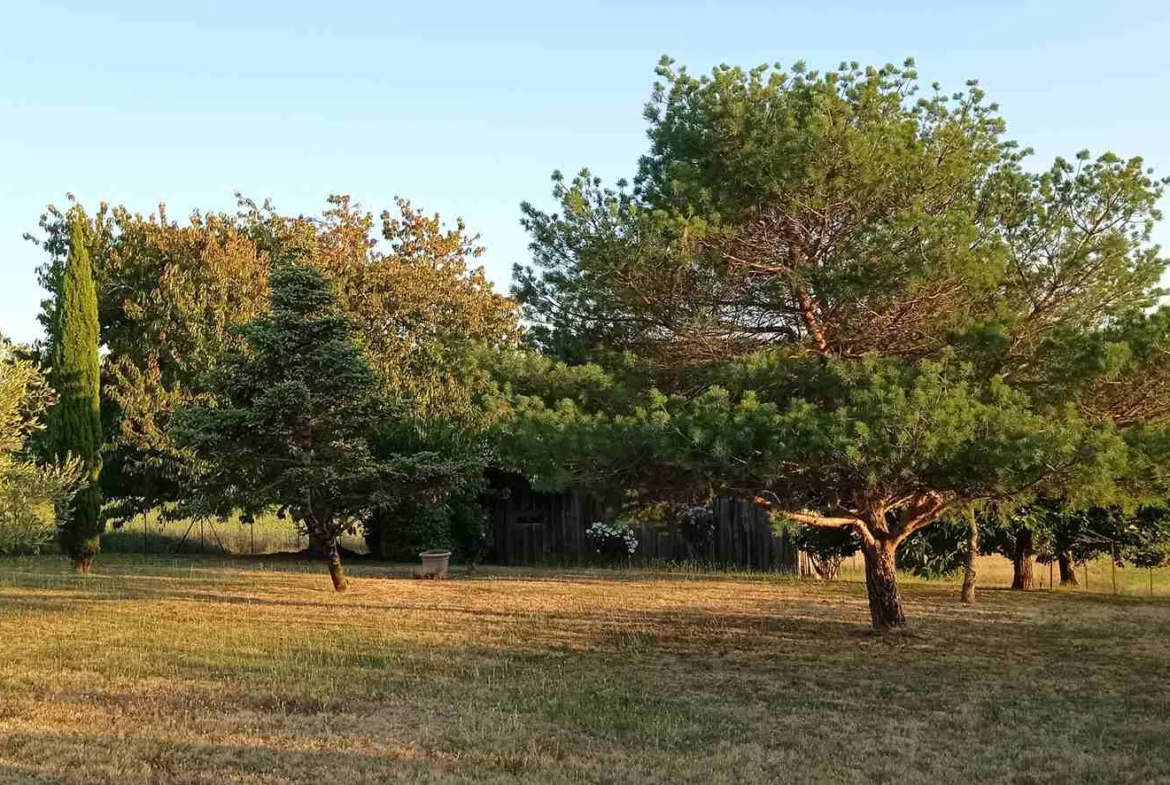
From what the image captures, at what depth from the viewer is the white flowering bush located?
2606 centimetres

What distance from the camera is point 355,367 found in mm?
16484

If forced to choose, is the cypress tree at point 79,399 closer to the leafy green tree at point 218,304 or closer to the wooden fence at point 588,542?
the leafy green tree at point 218,304

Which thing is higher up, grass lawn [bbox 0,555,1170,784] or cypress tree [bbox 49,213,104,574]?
cypress tree [bbox 49,213,104,574]

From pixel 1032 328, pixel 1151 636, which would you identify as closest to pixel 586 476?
pixel 1032 328

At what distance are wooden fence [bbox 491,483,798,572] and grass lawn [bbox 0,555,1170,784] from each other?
21.8ft

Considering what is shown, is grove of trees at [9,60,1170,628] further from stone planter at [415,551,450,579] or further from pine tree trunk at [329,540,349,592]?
stone planter at [415,551,450,579]

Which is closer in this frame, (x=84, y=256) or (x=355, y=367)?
(x=355, y=367)

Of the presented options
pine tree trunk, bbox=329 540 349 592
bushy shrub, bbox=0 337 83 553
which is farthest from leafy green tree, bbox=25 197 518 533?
bushy shrub, bbox=0 337 83 553

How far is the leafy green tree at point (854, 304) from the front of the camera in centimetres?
1016

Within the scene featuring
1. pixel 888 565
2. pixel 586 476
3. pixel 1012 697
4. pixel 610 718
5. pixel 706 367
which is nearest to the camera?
pixel 610 718

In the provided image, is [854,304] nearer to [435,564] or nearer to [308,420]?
[308,420]

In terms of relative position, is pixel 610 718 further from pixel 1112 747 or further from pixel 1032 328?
pixel 1032 328

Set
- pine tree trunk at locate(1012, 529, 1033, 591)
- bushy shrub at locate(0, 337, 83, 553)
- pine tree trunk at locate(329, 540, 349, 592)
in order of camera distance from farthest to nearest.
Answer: pine tree trunk at locate(1012, 529, 1033, 591)
pine tree trunk at locate(329, 540, 349, 592)
bushy shrub at locate(0, 337, 83, 553)

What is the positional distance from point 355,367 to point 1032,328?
33.3ft
